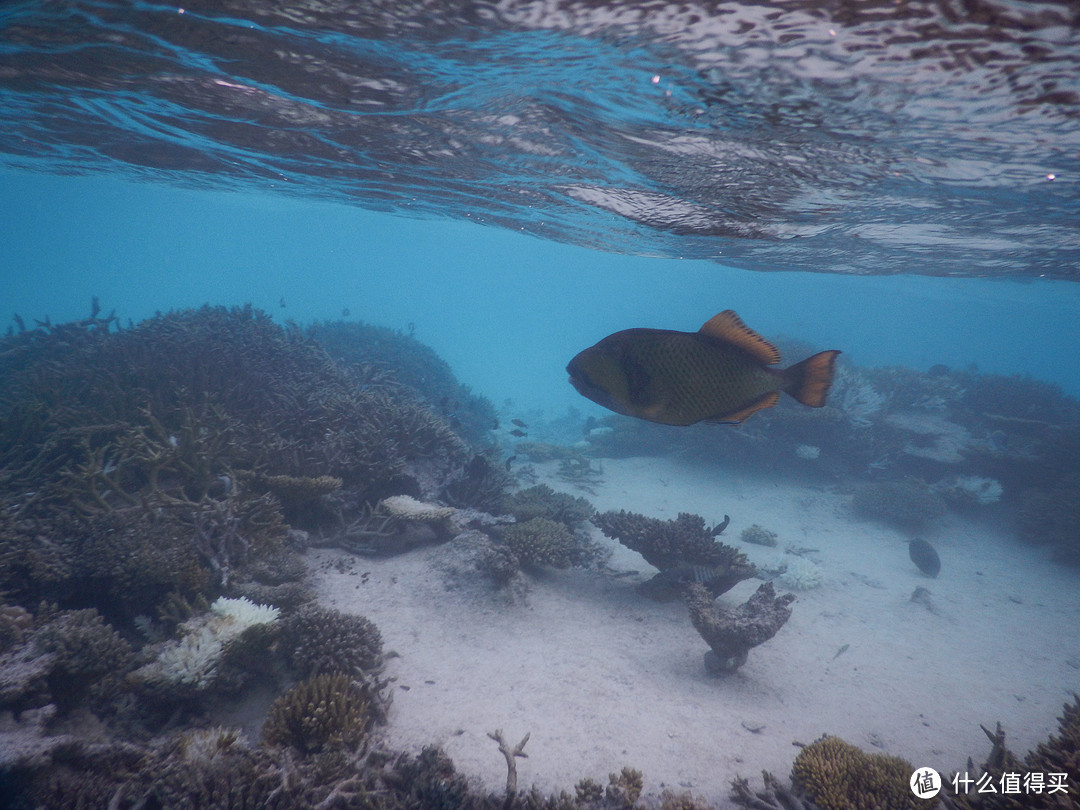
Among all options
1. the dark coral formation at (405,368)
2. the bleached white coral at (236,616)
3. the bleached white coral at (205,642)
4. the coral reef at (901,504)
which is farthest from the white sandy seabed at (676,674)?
the dark coral formation at (405,368)

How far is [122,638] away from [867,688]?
9474mm

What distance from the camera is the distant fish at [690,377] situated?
2.42 meters

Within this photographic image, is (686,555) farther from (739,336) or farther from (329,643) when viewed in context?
(739,336)

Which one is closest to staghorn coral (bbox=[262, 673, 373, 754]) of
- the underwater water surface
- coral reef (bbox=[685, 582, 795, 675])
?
the underwater water surface

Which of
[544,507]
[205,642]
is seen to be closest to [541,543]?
[544,507]

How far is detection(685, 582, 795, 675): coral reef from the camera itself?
20.4 ft

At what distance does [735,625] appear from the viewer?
625 cm

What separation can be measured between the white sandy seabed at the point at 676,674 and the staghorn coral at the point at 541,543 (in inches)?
13.9

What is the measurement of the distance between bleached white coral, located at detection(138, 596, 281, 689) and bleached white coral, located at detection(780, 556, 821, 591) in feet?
32.9

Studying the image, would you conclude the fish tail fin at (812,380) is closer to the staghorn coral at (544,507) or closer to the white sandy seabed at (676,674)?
the white sandy seabed at (676,674)

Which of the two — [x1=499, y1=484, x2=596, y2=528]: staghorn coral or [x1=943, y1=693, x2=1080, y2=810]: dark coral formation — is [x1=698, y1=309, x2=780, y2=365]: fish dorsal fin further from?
[x1=499, y1=484, x2=596, y2=528]: staghorn coral

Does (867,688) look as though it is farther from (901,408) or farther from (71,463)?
(901,408)

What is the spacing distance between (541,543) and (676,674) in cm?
278

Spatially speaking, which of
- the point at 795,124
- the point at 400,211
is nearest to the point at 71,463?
the point at 795,124
